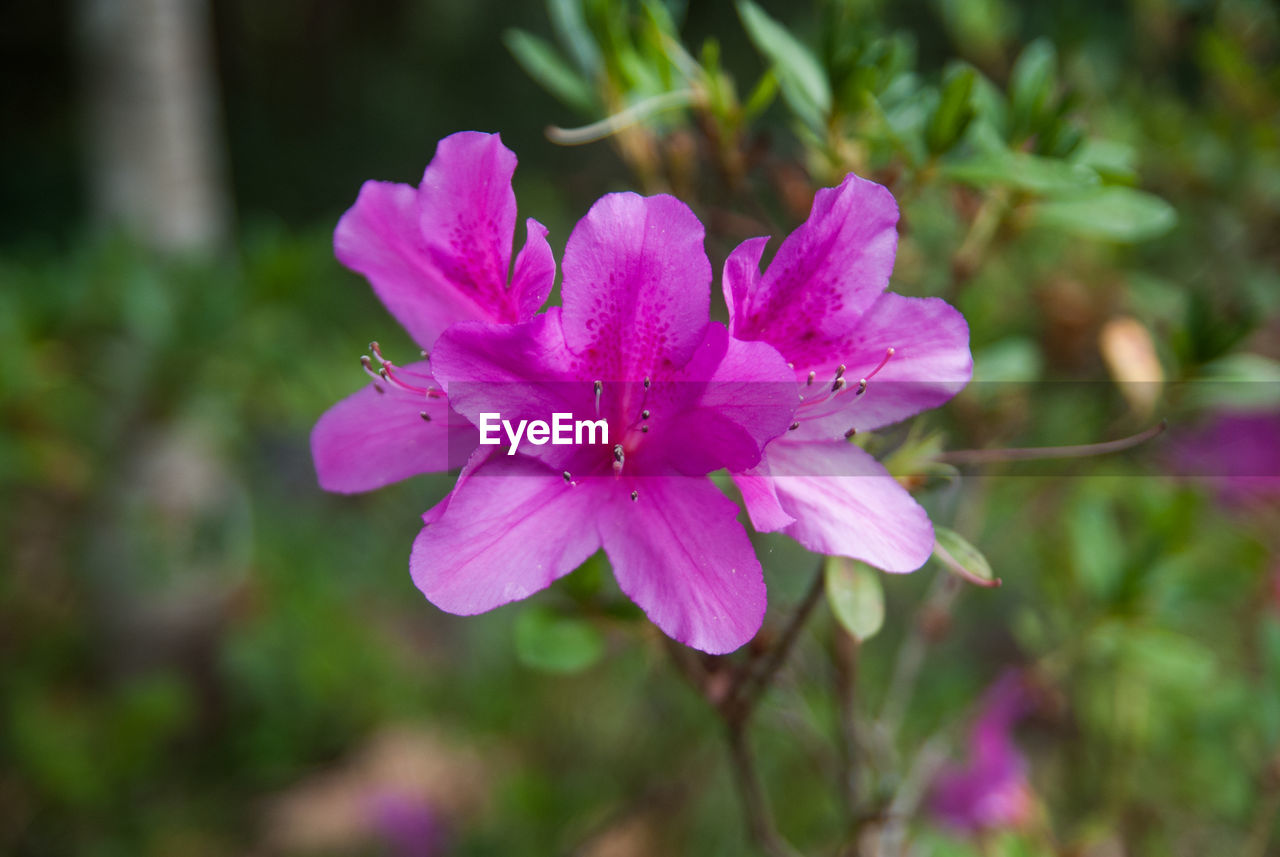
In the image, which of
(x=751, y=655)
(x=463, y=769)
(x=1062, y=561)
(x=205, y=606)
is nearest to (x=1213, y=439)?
(x=1062, y=561)

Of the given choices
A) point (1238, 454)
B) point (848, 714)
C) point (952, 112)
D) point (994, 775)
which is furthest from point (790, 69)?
point (1238, 454)

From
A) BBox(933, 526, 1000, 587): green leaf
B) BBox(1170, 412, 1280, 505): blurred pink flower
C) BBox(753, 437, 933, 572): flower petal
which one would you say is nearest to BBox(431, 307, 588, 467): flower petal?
BBox(753, 437, 933, 572): flower petal

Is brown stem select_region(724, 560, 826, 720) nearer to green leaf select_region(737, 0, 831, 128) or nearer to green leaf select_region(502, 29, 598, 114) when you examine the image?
green leaf select_region(737, 0, 831, 128)

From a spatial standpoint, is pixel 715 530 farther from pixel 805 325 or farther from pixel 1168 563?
pixel 1168 563

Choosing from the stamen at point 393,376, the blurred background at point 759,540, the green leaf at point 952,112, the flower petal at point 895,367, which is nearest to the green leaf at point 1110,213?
the blurred background at point 759,540

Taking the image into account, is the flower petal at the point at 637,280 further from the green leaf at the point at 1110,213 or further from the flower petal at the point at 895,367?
the green leaf at the point at 1110,213
